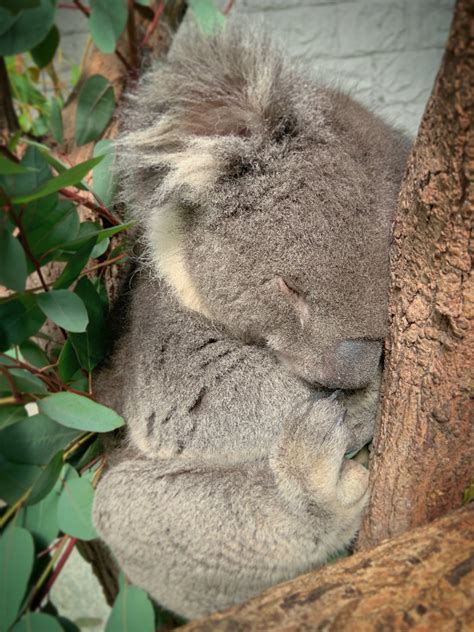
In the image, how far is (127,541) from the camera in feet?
4.57

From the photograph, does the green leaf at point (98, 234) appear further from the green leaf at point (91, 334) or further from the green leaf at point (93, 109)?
the green leaf at point (93, 109)

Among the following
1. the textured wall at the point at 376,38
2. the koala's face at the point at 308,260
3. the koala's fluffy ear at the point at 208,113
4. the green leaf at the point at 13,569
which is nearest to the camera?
the koala's face at the point at 308,260

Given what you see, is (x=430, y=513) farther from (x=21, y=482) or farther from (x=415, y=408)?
(x=21, y=482)

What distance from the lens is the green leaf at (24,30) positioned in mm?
1214

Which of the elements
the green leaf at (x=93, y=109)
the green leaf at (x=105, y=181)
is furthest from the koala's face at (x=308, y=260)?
the green leaf at (x=93, y=109)

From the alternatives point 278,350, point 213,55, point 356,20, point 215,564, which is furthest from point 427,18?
point 215,564

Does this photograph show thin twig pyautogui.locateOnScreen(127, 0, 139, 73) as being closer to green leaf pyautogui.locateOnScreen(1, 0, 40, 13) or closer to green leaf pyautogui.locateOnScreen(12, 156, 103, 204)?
green leaf pyautogui.locateOnScreen(1, 0, 40, 13)

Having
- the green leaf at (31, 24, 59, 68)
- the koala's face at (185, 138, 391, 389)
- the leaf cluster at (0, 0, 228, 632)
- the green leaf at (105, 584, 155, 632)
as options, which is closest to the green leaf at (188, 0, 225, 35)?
the leaf cluster at (0, 0, 228, 632)

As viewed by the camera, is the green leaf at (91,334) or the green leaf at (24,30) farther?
the green leaf at (91,334)

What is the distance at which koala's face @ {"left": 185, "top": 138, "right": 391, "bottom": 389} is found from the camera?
1134 millimetres

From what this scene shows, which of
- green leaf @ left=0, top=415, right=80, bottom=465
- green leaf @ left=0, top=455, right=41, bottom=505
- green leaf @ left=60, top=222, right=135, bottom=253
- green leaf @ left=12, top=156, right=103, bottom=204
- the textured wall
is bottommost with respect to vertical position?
green leaf @ left=0, top=455, right=41, bottom=505

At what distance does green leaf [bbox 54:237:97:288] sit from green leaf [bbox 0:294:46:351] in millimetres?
71

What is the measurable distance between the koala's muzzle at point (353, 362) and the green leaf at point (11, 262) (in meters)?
0.59

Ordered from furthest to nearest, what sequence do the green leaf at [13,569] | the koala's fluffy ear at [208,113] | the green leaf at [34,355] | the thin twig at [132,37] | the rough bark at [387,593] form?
1. the thin twig at [132,37]
2. the green leaf at [34,355]
3. the green leaf at [13,569]
4. the koala's fluffy ear at [208,113]
5. the rough bark at [387,593]
